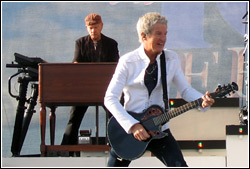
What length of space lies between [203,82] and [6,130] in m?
2.04

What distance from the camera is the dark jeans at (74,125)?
629 centimetres

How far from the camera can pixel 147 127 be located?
3949mm

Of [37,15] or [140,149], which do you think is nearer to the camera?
[140,149]

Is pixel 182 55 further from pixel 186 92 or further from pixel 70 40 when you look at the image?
pixel 186 92

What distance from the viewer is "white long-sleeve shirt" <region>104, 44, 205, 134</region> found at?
12.7 ft

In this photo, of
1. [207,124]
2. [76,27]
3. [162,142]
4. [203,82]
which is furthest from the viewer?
[76,27]

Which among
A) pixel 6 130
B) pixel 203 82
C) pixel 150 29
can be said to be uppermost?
pixel 150 29

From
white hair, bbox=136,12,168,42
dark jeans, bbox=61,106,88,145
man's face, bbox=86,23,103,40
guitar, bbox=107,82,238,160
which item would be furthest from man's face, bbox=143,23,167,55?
dark jeans, bbox=61,106,88,145

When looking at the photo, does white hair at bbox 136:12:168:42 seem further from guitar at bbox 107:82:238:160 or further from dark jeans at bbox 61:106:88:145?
dark jeans at bbox 61:106:88:145

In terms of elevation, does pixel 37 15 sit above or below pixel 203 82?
above

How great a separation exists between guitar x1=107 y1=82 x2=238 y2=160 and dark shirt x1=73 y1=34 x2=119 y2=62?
216 cm

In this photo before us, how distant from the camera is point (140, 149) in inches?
155

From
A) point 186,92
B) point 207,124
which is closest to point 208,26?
point 207,124

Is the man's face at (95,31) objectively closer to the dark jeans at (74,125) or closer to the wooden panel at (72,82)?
the wooden panel at (72,82)
